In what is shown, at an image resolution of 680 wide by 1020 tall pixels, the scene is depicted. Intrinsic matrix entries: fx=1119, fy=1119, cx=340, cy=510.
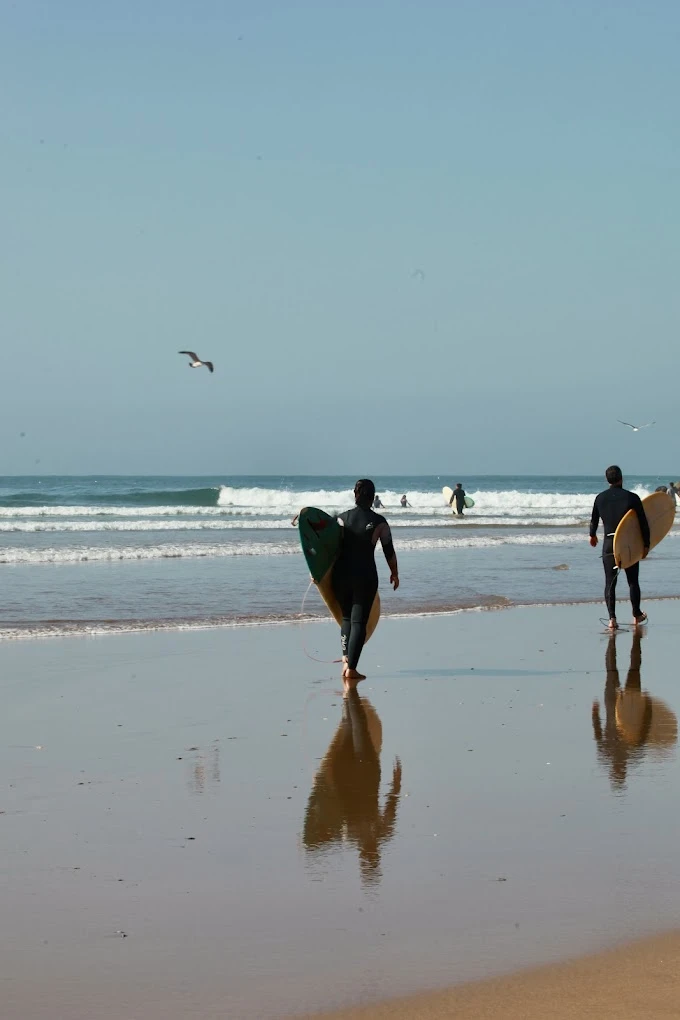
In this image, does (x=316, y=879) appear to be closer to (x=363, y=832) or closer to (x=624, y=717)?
(x=363, y=832)

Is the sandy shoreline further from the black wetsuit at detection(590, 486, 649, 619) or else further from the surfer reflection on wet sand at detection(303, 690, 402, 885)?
the black wetsuit at detection(590, 486, 649, 619)

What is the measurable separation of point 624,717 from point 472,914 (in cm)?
371

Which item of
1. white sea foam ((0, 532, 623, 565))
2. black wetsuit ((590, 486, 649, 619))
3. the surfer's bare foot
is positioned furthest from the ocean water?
black wetsuit ((590, 486, 649, 619))

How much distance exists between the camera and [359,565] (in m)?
9.15

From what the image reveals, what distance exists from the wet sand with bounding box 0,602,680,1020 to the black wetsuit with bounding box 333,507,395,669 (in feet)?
1.66

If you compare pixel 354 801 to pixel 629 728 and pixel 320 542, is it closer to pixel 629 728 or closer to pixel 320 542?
pixel 629 728

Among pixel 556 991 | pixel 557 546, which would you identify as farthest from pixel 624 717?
pixel 557 546

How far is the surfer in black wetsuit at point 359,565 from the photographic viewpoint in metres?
9.10

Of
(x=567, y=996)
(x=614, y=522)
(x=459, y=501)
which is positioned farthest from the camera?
(x=459, y=501)

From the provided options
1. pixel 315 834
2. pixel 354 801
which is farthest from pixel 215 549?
pixel 315 834

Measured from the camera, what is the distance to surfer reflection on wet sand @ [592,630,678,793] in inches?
240

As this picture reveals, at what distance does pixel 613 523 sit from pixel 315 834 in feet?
26.4

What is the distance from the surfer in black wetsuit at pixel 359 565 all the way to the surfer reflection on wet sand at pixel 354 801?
1.93 meters

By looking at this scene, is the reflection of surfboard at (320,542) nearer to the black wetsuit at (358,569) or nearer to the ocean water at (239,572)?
the black wetsuit at (358,569)
